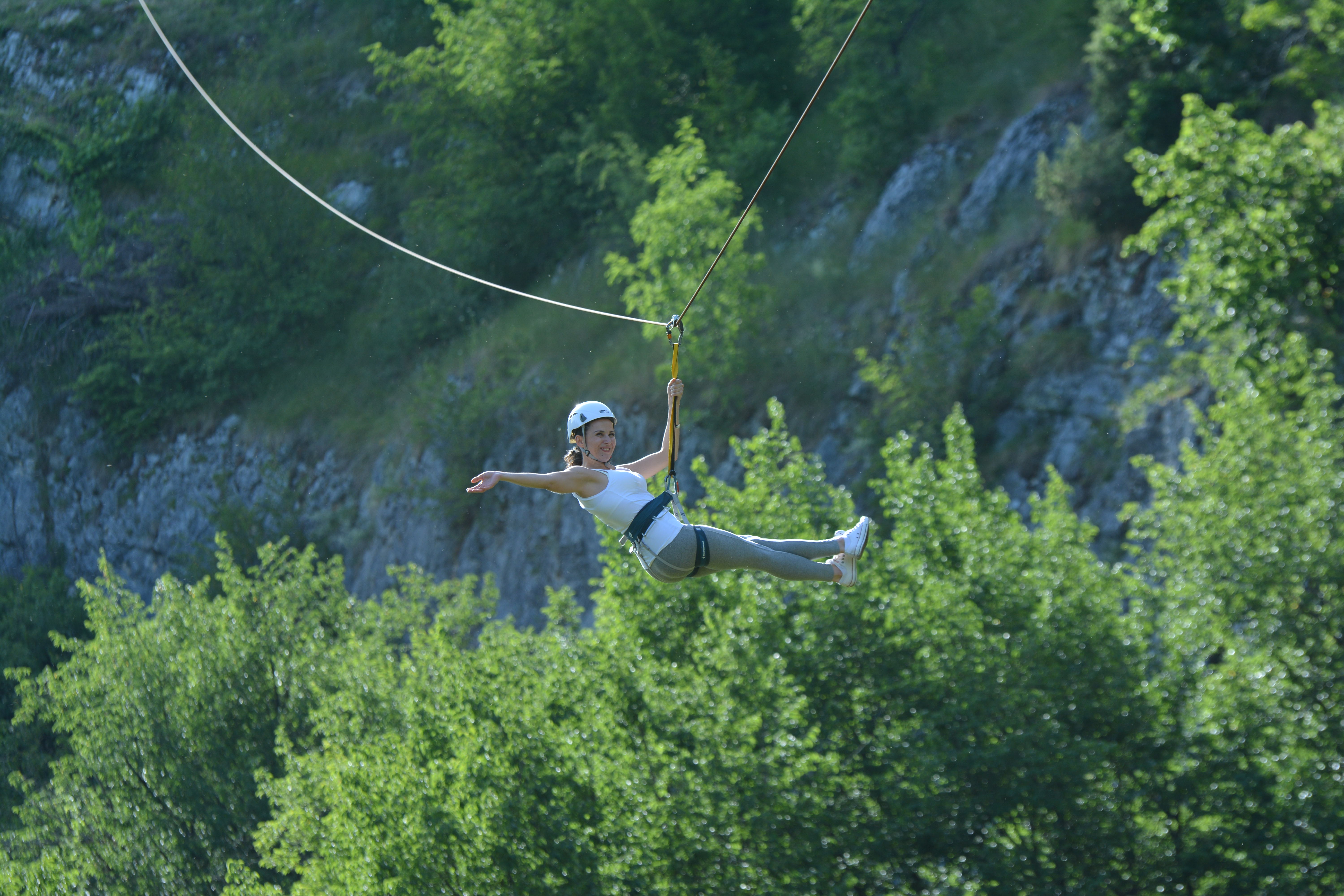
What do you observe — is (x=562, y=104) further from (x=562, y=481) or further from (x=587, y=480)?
(x=562, y=481)

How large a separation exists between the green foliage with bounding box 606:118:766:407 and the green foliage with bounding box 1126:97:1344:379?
28.9 ft

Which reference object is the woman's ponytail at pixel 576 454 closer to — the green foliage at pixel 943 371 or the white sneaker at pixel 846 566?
the white sneaker at pixel 846 566

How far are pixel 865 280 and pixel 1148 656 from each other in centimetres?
1217

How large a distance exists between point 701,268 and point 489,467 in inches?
352

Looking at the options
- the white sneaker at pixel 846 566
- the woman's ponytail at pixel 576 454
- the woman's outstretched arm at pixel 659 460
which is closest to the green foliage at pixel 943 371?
the woman's outstretched arm at pixel 659 460

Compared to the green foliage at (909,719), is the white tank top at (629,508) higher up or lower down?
higher up

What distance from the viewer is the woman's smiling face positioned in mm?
8297

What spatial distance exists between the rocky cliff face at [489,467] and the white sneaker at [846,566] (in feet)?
43.7

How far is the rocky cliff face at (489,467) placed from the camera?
22219 millimetres

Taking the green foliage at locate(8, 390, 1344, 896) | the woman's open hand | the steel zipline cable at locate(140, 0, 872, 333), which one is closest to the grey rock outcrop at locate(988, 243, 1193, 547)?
the green foliage at locate(8, 390, 1344, 896)

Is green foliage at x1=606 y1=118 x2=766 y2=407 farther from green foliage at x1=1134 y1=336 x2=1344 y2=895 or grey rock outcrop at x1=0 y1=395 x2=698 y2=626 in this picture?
green foliage at x1=1134 y1=336 x2=1344 y2=895

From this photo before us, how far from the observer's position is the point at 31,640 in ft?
116

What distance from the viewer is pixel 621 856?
16.2m

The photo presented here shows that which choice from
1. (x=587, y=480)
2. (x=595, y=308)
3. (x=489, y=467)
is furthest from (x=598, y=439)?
(x=595, y=308)
